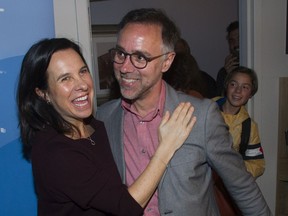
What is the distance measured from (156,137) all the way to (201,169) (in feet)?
0.71

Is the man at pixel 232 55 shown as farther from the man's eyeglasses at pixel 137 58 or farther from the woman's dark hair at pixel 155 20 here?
the man's eyeglasses at pixel 137 58

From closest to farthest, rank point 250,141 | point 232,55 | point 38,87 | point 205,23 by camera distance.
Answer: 1. point 38,87
2. point 250,141
3. point 232,55
4. point 205,23

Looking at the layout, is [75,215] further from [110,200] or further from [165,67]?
[165,67]

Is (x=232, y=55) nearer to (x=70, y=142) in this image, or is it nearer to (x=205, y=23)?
(x=205, y=23)

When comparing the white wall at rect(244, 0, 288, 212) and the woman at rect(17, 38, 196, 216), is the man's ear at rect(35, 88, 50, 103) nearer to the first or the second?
the woman at rect(17, 38, 196, 216)

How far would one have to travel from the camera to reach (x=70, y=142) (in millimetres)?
1104

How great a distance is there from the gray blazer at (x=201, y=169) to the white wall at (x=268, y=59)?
117 cm

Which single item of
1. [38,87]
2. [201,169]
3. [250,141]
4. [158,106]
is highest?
[38,87]

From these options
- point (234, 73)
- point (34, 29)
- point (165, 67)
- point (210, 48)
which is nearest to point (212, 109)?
point (165, 67)

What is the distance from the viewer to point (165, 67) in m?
1.32

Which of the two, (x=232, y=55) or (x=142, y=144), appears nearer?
(x=142, y=144)

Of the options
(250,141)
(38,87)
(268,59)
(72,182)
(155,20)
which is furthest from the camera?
(268,59)

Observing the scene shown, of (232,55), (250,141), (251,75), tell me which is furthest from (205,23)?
(250,141)

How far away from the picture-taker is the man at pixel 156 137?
119cm
